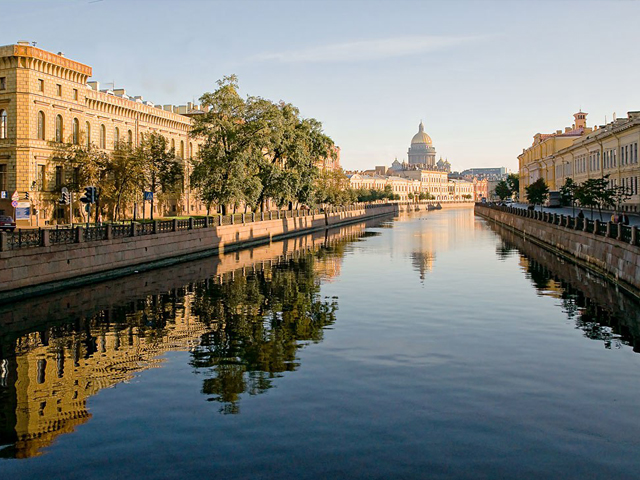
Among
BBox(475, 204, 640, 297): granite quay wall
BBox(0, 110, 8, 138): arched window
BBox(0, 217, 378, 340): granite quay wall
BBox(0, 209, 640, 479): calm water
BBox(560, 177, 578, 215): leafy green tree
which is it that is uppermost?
BBox(0, 110, 8, 138): arched window

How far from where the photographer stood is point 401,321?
2184 cm

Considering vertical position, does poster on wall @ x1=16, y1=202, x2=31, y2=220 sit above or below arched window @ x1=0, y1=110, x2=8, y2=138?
below

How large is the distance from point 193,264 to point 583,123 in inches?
4467

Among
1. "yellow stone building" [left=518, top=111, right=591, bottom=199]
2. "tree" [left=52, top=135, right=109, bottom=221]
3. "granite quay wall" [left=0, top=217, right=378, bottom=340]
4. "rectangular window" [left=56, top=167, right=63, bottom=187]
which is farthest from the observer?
"yellow stone building" [left=518, top=111, right=591, bottom=199]

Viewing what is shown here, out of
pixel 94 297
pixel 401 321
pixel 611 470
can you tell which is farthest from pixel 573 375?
pixel 94 297

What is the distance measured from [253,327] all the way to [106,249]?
14.8 meters

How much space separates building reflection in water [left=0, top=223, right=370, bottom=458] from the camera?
13.3 meters

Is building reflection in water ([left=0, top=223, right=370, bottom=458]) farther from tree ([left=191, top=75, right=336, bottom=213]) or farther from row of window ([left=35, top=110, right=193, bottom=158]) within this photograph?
row of window ([left=35, top=110, right=193, bottom=158])

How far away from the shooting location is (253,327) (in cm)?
2109

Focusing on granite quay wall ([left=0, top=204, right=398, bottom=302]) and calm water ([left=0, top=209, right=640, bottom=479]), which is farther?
granite quay wall ([left=0, top=204, right=398, bottom=302])

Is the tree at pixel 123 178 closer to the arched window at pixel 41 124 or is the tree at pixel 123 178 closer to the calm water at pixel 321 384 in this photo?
the arched window at pixel 41 124

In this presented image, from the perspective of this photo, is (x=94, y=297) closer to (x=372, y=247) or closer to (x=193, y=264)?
(x=193, y=264)

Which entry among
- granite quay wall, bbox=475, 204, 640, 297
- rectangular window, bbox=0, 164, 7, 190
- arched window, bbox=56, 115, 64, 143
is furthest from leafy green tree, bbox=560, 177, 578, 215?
rectangular window, bbox=0, 164, 7, 190

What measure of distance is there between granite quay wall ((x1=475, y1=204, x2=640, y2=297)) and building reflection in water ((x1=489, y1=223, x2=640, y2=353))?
597 millimetres
